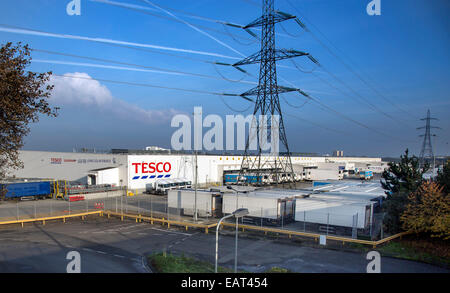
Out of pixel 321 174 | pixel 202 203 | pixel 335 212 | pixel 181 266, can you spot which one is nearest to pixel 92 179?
pixel 202 203

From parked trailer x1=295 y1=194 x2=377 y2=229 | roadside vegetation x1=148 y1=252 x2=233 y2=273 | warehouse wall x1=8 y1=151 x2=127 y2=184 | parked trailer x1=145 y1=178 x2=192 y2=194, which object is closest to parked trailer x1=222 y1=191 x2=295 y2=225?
parked trailer x1=295 y1=194 x2=377 y2=229

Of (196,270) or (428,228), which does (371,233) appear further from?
(196,270)

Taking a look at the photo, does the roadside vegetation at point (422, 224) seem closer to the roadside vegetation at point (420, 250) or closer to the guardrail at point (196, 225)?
the roadside vegetation at point (420, 250)

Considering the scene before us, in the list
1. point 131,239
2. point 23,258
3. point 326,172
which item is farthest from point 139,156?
point 326,172

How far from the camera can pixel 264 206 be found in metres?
21.9

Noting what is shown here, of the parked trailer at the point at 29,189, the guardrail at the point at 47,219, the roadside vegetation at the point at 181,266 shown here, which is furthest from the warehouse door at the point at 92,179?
the roadside vegetation at the point at 181,266

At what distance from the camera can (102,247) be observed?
17172 millimetres

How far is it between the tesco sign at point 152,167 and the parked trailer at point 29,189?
1143 centimetres

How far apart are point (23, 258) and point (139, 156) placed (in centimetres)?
2955

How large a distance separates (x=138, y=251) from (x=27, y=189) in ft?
88.7

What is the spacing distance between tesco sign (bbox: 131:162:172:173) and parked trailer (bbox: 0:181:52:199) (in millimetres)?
11434

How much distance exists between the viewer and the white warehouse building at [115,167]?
42.8 metres

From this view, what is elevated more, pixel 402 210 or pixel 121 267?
pixel 402 210
